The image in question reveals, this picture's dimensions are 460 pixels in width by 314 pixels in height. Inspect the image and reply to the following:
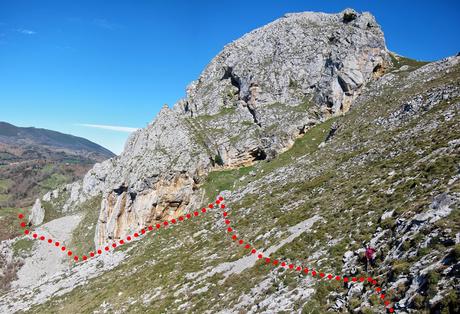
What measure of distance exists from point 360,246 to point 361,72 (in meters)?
55.9

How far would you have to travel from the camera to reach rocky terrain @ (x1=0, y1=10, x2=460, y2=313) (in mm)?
19250

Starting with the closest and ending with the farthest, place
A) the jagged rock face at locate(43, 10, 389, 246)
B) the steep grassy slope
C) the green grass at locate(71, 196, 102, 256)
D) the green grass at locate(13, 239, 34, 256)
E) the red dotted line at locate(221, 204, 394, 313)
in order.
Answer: the red dotted line at locate(221, 204, 394, 313), the steep grassy slope, the jagged rock face at locate(43, 10, 389, 246), the green grass at locate(71, 196, 102, 256), the green grass at locate(13, 239, 34, 256)

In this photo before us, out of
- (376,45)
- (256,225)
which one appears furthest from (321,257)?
(376,45)

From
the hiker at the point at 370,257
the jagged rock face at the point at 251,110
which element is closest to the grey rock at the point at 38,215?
the jagged rock face at the point at 251,110

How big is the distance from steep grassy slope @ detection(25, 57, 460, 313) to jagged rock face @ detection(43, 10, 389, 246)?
1127cm

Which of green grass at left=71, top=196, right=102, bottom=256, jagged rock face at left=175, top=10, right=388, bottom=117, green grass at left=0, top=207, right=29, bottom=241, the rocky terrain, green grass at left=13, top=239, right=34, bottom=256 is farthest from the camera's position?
green grass at left=0, top=207, right=29, bottom=241

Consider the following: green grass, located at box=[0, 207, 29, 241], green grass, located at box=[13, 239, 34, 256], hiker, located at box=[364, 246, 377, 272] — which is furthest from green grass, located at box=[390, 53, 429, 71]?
green grass, located at box=[0, 207, 29, 241]

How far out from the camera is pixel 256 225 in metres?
35.4

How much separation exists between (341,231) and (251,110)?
178ft

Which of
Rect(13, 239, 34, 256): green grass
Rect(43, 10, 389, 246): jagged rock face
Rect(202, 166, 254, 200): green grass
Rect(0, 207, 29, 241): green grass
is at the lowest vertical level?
Rect(13, 239, 34, 256): green grass

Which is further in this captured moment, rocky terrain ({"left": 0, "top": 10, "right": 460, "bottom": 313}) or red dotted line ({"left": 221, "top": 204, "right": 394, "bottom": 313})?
rocky terrain ({"left": 0, "top": 10, "right": 460, "bottom": 313})

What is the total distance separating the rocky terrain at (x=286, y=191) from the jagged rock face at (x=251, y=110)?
336 mm

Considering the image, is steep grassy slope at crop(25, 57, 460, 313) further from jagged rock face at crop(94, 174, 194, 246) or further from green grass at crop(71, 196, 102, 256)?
green grass at crop(71, 196, 102, 256)

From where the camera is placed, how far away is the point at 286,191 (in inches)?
1636
